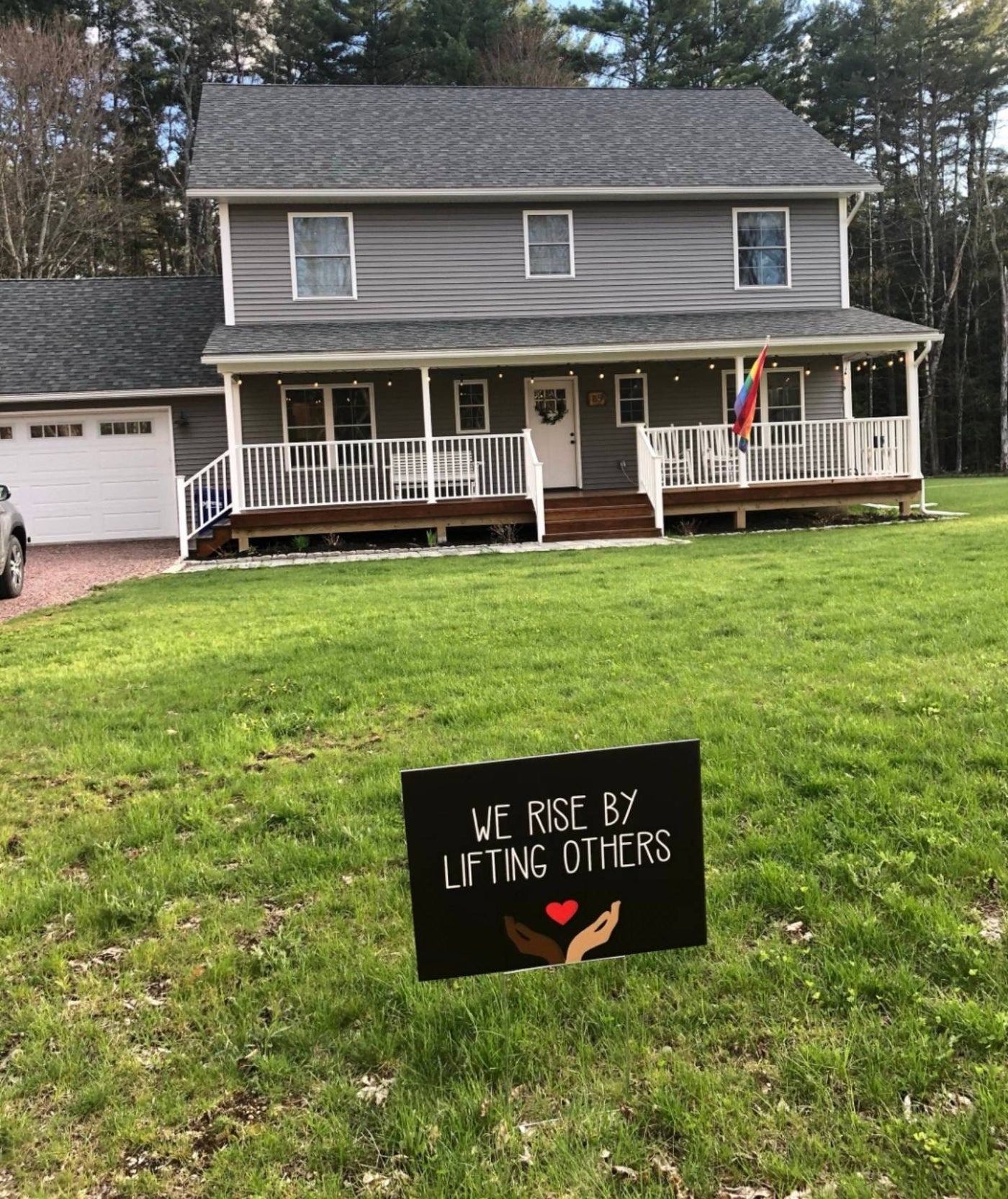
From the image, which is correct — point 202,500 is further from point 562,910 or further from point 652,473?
point 562,910

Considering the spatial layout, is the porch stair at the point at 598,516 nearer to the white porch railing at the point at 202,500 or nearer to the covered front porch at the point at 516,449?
the covered front porch at the point at 516,449

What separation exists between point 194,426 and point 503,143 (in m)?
7.80

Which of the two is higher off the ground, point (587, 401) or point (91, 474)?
point (587, 401)

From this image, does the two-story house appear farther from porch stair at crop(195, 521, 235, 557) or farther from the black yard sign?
the black yard sign

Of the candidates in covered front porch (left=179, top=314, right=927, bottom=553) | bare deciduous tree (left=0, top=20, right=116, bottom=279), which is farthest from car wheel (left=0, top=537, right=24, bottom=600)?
bare deciduous tree (left=0, top=20, right=116, bottom=279)

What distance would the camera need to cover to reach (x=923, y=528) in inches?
500

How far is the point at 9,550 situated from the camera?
33.8 feet

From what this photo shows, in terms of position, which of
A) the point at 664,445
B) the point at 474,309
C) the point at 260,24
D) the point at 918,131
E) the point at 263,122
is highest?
the point at 260,24

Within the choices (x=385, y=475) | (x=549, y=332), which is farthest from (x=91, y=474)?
(x=549, y=332)

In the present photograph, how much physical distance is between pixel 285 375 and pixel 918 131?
2899 centimetres

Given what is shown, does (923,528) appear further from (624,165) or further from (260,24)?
(260,24)

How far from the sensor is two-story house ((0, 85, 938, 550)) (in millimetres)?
14094

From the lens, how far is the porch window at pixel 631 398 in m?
16.6

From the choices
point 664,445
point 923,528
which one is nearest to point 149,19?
point 664,445
